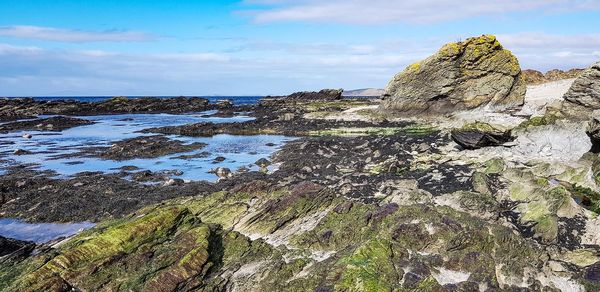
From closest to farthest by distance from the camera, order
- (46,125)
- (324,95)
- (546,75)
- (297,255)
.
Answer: (297,255) → (46,125) → (546,75) → (324,95)

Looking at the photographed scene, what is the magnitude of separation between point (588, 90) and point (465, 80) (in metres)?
19.6

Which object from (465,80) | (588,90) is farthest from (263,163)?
(465,80)

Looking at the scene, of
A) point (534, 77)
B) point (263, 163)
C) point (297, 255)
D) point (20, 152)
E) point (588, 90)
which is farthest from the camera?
point (534, 77)

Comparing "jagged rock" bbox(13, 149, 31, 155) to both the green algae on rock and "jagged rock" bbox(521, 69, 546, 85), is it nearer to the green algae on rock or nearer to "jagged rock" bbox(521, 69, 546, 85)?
the green algae on rock

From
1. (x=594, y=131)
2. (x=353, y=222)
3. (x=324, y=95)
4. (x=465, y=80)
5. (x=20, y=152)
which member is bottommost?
(x=20, y=152)

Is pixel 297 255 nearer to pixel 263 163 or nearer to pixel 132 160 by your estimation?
pixel 263 163

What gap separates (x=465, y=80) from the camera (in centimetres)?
4278

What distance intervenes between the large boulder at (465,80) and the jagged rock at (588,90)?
55.7 feet

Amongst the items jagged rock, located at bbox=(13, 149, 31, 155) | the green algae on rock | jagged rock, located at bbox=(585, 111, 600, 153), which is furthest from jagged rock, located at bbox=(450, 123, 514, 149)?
jagged rock, located at bbox=(13, 149, 31, 155)

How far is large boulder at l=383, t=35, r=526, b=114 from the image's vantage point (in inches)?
1638

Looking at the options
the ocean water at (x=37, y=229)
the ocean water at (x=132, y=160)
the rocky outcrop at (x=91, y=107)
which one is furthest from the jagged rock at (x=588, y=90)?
the rocky outcrop at (x=91, y=107)

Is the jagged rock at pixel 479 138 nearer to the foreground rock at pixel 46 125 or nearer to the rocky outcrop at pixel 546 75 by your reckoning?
the foreground rock at pixel 46 125

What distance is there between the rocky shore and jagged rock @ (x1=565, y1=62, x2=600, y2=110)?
84 millimetres

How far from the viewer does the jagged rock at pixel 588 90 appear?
23172 mm
